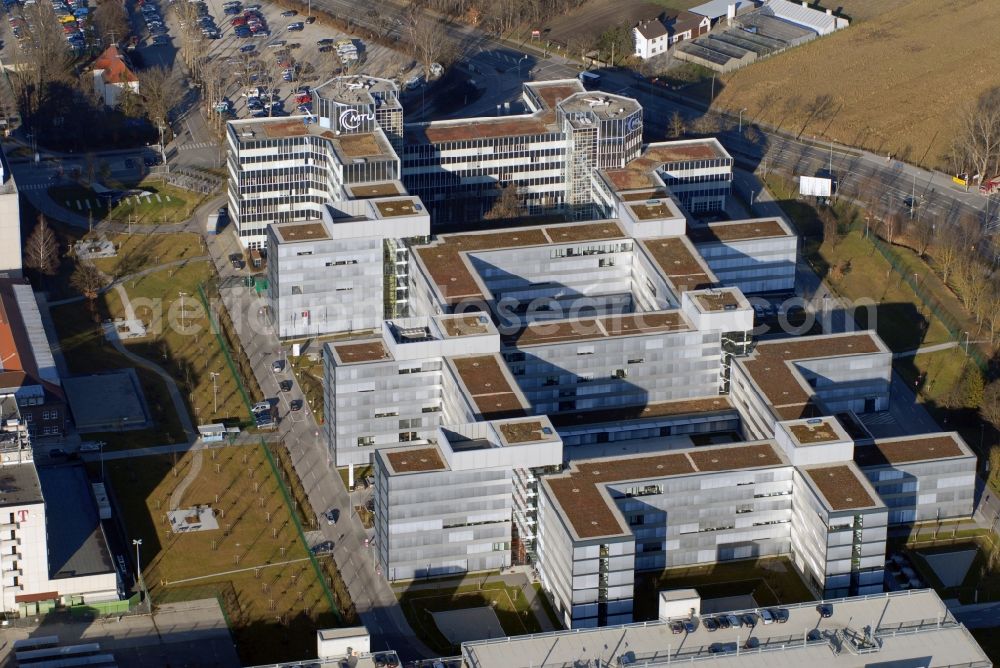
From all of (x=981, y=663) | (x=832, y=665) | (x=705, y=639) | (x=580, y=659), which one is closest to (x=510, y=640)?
(x=580, y=659)

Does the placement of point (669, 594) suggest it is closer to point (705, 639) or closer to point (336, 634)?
point (705, 639)

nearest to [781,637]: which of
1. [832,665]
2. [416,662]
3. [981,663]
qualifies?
[832,665]

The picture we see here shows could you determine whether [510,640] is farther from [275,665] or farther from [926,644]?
[926,644]

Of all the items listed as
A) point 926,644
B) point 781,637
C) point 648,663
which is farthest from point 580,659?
point 926,644

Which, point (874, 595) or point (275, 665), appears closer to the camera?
point (275, 665)
